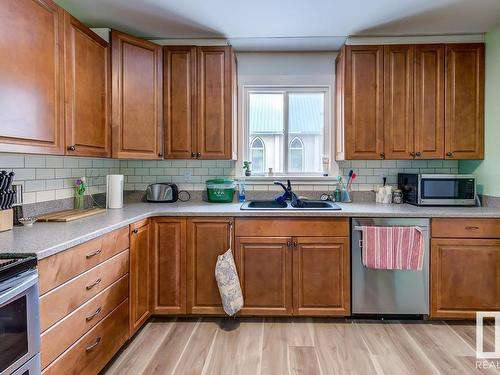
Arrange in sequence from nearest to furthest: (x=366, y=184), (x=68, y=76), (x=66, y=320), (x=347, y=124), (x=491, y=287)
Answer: (x=66, y=320) < (x=68, y=76) < (x=491, y=287) < (x=347, y=124) < (x=366, y=184)

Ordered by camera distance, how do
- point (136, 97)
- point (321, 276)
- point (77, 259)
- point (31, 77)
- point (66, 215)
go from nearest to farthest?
1. point (77, 259)
2. point (31, 77)
3. point (66, 215)
4. point (321, 276)
5. point (136, 97)

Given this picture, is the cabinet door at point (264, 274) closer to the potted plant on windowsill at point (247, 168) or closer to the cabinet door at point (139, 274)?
the cabinet door at point (139, 274)

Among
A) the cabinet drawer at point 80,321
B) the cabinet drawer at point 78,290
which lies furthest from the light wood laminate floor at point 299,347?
the cabinet drawer at point 78,290

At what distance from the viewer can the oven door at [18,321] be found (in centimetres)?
117

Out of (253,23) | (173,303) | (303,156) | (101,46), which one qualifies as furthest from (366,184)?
(101,46)

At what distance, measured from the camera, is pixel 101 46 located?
2459 mm

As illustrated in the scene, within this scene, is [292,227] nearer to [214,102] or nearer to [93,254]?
[214,102]

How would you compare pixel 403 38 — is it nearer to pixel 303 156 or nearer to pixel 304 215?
pixel 303 156

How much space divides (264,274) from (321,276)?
0.46 meters

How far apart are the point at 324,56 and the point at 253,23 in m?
0.91

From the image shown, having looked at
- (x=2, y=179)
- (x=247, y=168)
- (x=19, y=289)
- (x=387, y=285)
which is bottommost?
(x=387, y=285)

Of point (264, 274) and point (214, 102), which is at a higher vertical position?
point (214, 102)

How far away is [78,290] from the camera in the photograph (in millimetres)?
1628

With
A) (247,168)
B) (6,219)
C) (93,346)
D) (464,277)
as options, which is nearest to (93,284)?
(93,346)
